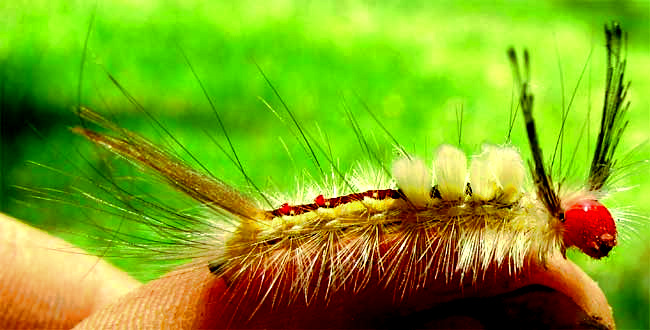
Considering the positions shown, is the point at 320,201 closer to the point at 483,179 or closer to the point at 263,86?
the point at 483,179

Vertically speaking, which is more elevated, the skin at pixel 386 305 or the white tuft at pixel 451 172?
the white tuft at pixel 451 172

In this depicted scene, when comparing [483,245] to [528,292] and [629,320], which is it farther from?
[629,320]

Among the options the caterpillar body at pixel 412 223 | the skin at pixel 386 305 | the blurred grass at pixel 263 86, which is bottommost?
the skin at pixel 386 305

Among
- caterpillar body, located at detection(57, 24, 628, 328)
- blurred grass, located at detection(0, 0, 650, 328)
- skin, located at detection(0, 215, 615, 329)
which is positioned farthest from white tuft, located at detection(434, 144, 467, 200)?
blurred grass, located at detection(0, 0, 650, 328)

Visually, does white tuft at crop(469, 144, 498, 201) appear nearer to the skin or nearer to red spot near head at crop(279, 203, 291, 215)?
the skin

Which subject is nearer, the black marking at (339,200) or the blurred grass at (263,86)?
the black marking at (339,200)

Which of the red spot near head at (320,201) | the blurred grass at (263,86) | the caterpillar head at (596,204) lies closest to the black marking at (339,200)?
the red spot near head at (320,201)

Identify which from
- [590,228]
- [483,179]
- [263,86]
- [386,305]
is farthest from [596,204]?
[263,86]

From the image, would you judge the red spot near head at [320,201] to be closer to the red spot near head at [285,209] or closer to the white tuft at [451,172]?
the red spot near head at [285,209]
